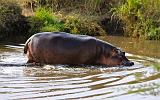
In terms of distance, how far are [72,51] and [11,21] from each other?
18.9 ft

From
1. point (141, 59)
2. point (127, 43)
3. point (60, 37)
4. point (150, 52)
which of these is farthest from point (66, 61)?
point (127, 43)

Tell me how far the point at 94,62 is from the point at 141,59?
4.35 feet

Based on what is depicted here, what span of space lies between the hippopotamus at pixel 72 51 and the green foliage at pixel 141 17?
5.19 m

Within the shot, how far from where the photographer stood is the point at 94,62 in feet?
35.0

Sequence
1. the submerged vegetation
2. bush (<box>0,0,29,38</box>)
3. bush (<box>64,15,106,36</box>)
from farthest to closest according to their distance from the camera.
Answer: bush (<box>64,15,106,36</box>)
the submerged vegetation
bush (<box>0,0,29,38</box>)

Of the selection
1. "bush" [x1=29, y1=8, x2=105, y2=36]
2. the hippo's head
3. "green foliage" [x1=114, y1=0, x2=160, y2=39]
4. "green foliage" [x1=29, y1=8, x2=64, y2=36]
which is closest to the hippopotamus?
the hippo's head

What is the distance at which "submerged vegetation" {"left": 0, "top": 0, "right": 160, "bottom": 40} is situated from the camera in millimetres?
15641

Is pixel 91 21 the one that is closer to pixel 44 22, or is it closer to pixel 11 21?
pixel 44 22

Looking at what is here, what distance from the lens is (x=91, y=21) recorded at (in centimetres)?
1658

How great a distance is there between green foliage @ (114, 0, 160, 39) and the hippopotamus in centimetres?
519

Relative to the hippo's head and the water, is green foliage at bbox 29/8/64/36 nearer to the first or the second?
the water

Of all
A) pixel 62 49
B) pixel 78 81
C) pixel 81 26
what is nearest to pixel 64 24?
pixel 81 26

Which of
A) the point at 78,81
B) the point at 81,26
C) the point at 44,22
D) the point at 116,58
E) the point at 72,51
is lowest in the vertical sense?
the point at 78,81

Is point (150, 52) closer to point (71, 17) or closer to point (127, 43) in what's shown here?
point (127, 43)
